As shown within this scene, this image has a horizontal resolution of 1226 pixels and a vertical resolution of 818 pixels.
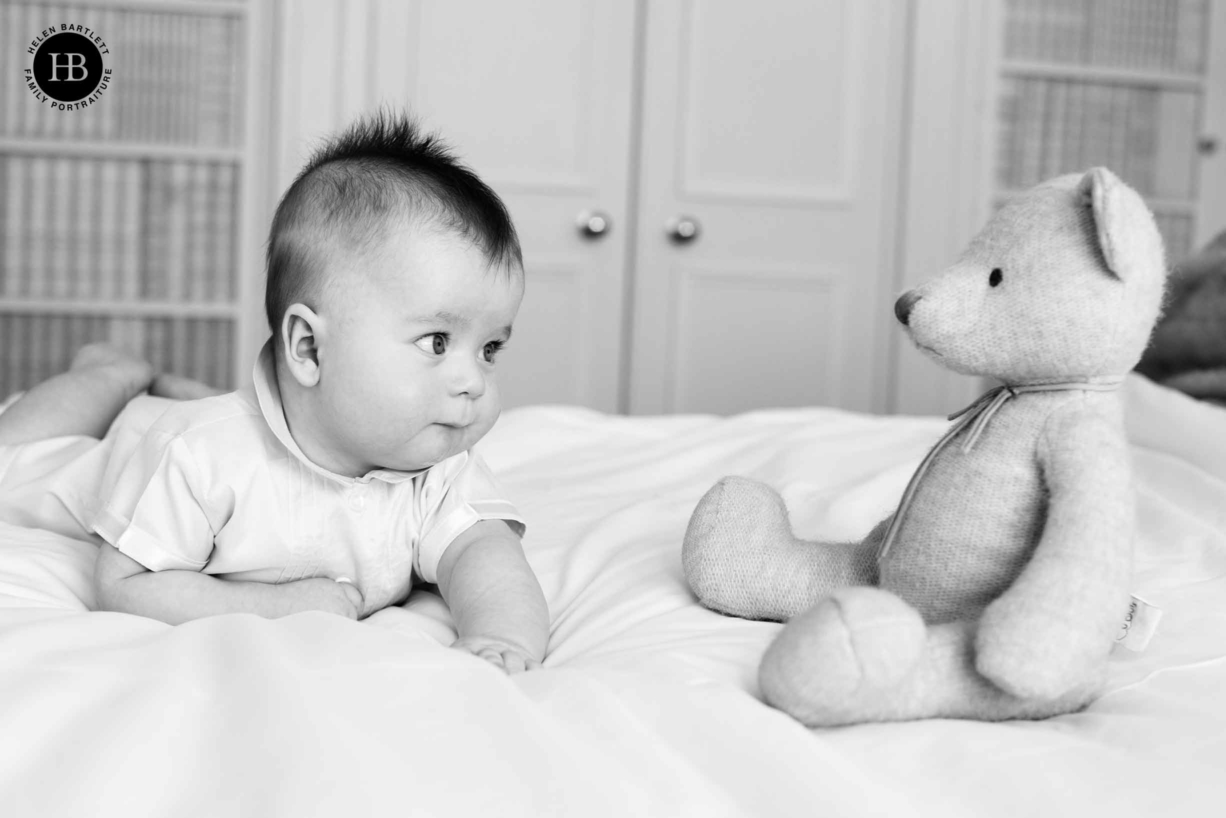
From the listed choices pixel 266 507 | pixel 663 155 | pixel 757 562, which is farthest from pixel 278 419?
pixel 663 155

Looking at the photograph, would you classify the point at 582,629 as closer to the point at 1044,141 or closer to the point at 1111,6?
the point at 1044,141

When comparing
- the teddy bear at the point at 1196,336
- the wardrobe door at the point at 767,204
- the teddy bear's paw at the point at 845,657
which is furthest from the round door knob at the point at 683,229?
the teddy bear's paw at the point at 845,657

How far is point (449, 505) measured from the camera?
96 cm

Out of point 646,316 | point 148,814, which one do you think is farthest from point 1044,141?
point 148,814

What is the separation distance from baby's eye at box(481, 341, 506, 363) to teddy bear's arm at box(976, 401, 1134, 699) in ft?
1.32

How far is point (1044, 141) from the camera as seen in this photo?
3172 mm

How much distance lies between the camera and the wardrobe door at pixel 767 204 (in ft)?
9.66

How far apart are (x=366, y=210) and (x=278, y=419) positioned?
0.59 ft

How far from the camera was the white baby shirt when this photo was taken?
2.85 ft

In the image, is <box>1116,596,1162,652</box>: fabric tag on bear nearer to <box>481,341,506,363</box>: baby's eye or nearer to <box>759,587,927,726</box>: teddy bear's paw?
<box>759,587,927,726</box>: teddy bear's paw

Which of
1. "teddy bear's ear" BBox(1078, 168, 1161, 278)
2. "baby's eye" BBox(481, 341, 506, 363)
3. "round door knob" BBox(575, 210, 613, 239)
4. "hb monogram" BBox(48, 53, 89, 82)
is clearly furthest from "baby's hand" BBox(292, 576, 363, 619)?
"hb monogram" BBox(48, 53, 89, 82)

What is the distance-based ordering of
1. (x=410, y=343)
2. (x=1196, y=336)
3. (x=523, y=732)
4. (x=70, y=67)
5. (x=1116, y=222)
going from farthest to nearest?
(x=70, y=67), (x=1196, y=336), (x=410, y=343), (x=1116, y=222), (x=523, y=732)

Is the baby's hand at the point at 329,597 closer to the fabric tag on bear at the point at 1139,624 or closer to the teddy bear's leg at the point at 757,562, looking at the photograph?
the teddy bear's leg at the point at 757,562

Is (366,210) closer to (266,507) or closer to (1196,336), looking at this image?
(266,507)
